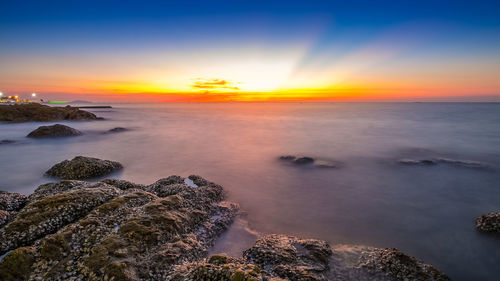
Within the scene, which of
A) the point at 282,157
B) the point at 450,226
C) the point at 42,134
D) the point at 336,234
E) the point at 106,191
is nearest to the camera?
the point at 106,191

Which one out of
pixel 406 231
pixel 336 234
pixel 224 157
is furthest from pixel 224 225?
pixel 224 157

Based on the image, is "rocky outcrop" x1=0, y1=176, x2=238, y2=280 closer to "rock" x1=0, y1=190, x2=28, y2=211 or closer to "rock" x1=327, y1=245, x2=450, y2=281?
"rock" x1=0, y1=190, x2=28, y2=211

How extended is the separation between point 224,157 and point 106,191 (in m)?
9.78

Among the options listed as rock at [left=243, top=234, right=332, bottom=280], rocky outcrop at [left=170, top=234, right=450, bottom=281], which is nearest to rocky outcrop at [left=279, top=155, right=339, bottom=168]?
rocky outcrop at [left=170, top=234, right=450, bottom=281]

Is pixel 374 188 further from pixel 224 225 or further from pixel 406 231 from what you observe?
pixel 224 225

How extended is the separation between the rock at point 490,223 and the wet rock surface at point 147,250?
3.20 meters

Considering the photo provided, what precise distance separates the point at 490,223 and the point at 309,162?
26.8ft

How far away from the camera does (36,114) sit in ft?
117

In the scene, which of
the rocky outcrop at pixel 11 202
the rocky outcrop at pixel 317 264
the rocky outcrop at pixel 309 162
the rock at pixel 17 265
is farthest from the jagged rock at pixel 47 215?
the rocky outcrop at pixel 309 162

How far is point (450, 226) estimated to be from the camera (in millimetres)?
6730

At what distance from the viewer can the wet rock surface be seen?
11.3ft

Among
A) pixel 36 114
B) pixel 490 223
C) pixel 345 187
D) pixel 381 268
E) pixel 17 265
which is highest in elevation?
pixel 17 265

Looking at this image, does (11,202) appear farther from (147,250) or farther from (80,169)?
(147,250)

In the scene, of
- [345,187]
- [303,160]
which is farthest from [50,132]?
[345,187]
